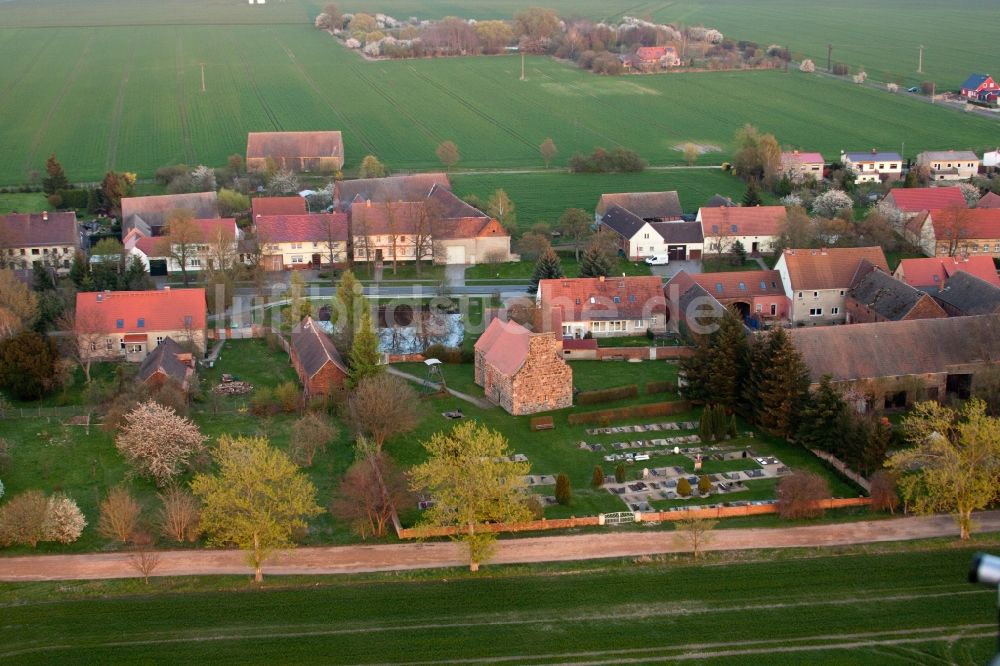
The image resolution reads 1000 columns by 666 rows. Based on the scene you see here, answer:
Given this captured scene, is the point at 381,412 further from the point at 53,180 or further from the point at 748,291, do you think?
the point at 53,180

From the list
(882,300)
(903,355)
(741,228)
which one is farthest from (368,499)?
(741,228)

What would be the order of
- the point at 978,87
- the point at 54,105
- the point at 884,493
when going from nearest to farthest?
the point at 884,493, the point at 54,105, the point at 978,87

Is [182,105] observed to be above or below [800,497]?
above

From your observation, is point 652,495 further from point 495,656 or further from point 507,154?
point 507,154

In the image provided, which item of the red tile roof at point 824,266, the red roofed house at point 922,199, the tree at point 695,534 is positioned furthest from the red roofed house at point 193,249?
the red roofed house at point 922,199

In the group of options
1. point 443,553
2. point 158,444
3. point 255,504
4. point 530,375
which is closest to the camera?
point 255,504

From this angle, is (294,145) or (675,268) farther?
(294,145)

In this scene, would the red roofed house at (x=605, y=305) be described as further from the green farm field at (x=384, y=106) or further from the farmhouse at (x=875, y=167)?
the green farm field at (x=384, y=106)
